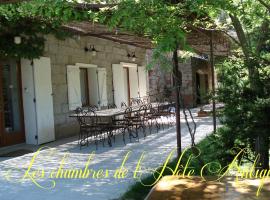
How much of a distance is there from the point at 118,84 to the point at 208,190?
34.5 ft

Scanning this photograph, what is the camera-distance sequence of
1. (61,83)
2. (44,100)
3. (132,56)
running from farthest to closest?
(132,56)
(61,83)
(44,100)

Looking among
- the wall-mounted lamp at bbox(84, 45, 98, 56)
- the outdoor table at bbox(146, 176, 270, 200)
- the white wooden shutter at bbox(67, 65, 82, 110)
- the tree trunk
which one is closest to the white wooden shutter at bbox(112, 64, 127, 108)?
the wall-mounted lamp at bbox(84, 45, 98, 56)

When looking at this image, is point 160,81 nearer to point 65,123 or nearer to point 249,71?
point 65,123

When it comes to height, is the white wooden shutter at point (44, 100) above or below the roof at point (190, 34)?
below

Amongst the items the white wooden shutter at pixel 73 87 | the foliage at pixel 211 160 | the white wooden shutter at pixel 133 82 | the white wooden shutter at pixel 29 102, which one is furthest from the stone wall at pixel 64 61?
the foliage at pixel 211 160

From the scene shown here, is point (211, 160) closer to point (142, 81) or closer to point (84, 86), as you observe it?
point (84, 86)

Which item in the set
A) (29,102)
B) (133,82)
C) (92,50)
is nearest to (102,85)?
(92,50)

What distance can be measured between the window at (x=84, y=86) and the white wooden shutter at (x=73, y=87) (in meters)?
0.80

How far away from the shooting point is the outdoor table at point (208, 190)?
203cm

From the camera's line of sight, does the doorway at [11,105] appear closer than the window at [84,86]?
Yes

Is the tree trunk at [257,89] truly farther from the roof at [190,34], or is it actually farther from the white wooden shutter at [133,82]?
the white wooden shutter at [133,82]

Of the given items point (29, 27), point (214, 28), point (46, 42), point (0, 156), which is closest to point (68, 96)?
point (46, 42)

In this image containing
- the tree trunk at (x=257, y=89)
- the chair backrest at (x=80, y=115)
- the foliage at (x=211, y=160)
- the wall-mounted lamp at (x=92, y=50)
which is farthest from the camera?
the wall-mounted lamp at (x=92, y=50)

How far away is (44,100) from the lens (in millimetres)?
9203
